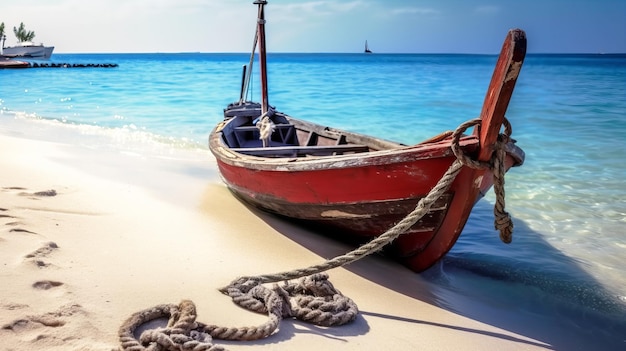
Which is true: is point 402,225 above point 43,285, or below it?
above

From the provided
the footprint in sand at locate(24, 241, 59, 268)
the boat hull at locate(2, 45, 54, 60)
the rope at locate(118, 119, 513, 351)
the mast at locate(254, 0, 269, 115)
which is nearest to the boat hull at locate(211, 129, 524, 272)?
the rope at locate(118, 119, 513, 351)

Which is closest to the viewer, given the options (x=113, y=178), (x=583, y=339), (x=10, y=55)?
(x=583, y=339)

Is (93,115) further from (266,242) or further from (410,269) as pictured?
(410,269)

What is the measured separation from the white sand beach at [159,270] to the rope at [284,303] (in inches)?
2.7

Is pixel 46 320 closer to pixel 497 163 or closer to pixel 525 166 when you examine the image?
pixel 497 163

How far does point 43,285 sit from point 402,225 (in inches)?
87.1

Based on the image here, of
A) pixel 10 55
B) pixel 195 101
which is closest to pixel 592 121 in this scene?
pixel 195 101

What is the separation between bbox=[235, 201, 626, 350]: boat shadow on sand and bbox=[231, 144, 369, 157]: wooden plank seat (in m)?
0.71

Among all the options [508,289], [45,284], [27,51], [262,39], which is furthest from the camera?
[27,51]

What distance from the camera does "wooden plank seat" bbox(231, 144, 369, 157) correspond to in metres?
5.49

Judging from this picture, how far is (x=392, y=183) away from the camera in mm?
3588

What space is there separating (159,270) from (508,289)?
2812mm

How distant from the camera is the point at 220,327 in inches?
107

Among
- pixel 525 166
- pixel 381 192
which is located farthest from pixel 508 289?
pixel 525 166
